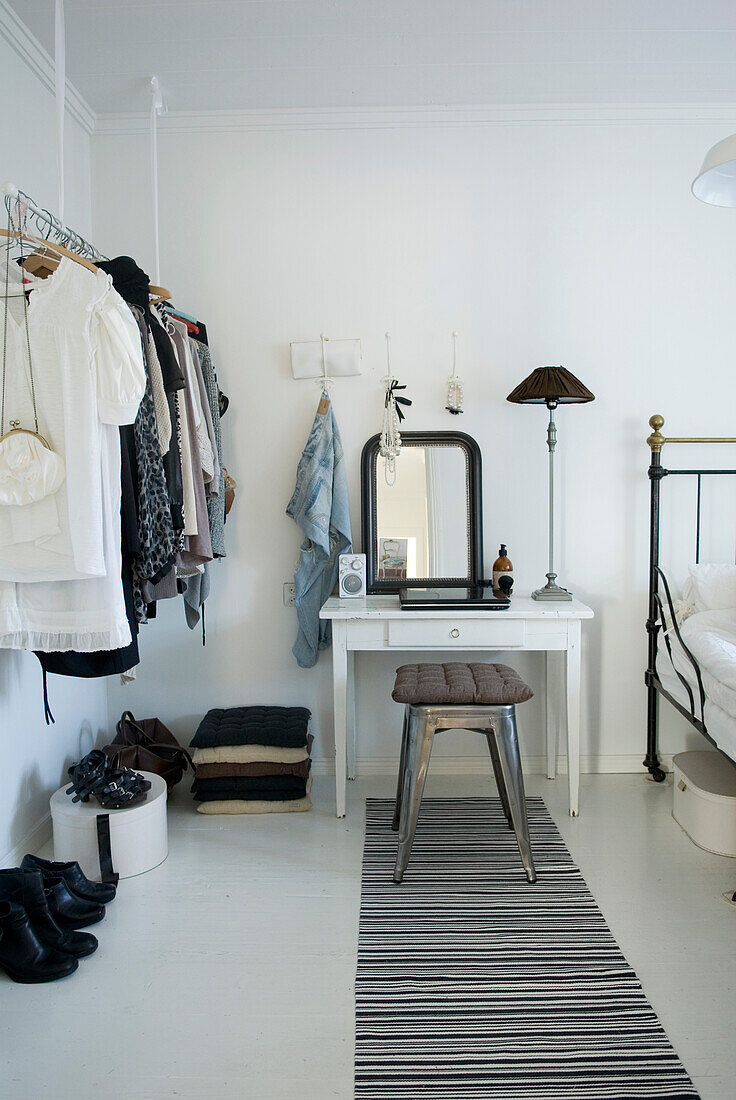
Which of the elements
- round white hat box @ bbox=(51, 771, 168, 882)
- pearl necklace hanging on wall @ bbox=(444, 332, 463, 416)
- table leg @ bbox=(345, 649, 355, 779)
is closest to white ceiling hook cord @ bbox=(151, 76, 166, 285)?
pearl necklace hanging on wall @ bbox=(444, 332, 463, 416)

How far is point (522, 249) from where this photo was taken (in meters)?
3.21

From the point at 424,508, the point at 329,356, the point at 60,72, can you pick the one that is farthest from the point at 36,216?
the point at 424,508

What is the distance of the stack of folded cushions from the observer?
2.91 m

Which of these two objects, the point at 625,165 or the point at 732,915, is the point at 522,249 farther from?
the point at 732,915

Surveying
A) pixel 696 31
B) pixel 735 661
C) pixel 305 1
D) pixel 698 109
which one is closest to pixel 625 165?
pixel 698 109

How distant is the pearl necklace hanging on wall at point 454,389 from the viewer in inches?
125

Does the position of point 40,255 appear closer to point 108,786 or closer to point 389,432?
point 389,432

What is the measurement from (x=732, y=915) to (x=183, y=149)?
10.7 feet

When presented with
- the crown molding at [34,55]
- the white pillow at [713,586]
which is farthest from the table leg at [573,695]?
the crown molding at [34,55]

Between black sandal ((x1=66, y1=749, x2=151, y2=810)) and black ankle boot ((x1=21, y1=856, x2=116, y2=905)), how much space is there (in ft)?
0.70

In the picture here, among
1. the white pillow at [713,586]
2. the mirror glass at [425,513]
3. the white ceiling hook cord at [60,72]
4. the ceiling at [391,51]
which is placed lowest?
the white pillow at [713,586]

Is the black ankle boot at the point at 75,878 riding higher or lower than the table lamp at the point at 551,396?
lower

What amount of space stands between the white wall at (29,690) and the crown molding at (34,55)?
0.03 metres

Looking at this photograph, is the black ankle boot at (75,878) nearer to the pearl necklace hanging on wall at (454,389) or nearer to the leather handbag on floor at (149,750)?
the leather handbag on floor at (149,750)
